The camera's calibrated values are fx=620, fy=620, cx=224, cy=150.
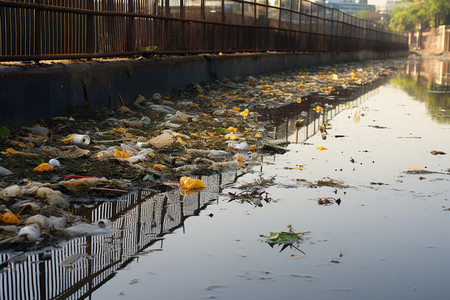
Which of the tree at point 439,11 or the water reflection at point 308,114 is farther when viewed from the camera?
the tree at point 439,11

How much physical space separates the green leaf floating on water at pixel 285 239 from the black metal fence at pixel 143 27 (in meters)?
3.99

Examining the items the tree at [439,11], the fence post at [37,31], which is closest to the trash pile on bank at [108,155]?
the fence post at [37,31]

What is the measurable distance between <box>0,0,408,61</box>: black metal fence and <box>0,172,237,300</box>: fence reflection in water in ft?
9.92

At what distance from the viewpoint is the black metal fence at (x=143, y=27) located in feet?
21.6

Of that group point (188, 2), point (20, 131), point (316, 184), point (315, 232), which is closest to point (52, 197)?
point (315, 232)

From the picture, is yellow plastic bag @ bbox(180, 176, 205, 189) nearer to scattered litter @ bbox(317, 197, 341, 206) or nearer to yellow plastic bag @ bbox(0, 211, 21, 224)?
scattered litter @ bbox(317, 197, 341, 206)

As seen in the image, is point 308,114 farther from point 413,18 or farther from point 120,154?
point 413,18

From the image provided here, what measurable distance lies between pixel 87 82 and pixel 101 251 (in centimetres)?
472

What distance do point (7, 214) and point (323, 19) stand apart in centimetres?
2514

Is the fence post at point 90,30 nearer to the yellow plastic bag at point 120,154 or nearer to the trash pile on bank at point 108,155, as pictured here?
the trash pile on bank at point 108,155

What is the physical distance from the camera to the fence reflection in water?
108 inches

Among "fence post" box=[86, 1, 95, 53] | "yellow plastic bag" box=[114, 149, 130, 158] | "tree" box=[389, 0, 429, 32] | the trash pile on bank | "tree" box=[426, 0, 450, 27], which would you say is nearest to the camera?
the trash pile on bank

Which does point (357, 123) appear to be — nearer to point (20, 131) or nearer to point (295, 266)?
point (20, 131)

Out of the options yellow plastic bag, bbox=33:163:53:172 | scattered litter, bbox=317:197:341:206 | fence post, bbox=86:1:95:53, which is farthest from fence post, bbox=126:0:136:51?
scattered litter, bbox=317:197:341:206
